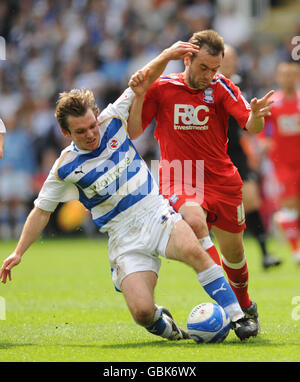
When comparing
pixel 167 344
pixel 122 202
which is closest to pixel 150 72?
pixel 122 202

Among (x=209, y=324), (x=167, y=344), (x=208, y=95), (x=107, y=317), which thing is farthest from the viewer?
(x=107, y=317)

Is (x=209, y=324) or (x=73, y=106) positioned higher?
(x=73, y=106)

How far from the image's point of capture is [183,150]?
5.91 m

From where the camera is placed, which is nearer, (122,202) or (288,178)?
(122,202)

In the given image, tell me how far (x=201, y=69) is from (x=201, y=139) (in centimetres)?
54

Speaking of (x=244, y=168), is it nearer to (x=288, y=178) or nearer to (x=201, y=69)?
(x=288, y=178)

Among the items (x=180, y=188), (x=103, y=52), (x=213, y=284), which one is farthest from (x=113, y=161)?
(x=103, y=52)

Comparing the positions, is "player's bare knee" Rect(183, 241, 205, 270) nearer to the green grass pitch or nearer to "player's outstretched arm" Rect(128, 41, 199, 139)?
the green grass pitch

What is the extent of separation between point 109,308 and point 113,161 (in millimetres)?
2206

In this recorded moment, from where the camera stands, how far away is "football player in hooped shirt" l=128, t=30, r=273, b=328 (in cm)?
581

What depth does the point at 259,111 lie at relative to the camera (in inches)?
217

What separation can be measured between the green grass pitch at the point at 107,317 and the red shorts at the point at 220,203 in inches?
33.7

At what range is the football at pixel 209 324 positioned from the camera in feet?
16.9
